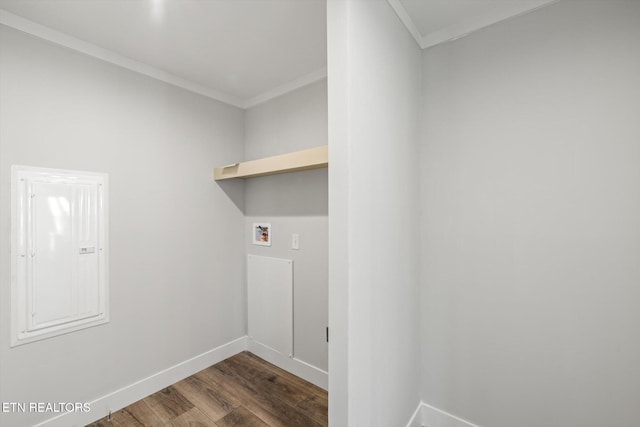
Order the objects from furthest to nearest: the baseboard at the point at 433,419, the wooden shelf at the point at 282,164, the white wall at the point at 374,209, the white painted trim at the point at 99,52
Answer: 1. the wooden shelf at the point at 282,164
2. the baseboard at the point at 433,419
3. the white painted trim at the point at 99,52
4. the white wall at the point at 374,209

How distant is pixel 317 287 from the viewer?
2340 mm

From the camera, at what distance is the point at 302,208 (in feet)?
7.96

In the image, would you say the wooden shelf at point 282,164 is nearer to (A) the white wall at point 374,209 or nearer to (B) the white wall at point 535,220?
(A) the white wall at point 374,209

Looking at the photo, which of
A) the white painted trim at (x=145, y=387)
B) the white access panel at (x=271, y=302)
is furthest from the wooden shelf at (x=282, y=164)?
the white painted trim at (x=145, y=387)

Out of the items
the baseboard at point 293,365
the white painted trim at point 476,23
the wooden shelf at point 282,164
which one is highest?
the white painted trim at point 476,23

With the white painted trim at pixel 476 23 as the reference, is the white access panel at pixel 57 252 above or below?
below

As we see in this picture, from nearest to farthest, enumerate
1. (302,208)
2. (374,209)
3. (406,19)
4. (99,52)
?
(374,209) → (406,19) → (99,52) → (302,208)

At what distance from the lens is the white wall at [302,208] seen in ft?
7.59

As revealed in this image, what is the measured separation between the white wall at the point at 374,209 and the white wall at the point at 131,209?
5.54 feet

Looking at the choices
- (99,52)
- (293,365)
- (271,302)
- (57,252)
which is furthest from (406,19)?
(293,365)

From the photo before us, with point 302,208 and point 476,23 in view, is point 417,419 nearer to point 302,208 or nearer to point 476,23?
point 302,208

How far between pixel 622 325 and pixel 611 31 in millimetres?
1377

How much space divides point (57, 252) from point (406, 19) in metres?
2.55

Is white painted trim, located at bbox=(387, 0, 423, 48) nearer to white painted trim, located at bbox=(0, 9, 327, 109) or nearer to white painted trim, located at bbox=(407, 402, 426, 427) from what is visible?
white painted trim, located at bbox=(0, 9, 327, 109)
